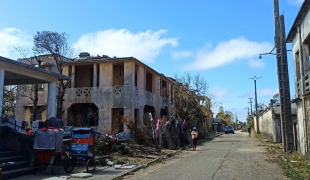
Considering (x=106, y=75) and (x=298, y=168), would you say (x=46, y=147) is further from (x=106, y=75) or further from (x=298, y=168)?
(x=106, y=75)

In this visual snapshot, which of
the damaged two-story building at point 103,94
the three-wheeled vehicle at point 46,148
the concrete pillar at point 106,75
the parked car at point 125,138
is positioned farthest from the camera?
the concrete pillar at point 106,75

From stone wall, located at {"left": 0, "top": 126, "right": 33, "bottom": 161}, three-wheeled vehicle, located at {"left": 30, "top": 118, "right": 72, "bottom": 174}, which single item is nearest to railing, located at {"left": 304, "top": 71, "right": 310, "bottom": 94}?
three-wheeled vehicle, located at {"left": 30, "top": 118, "right": 72, "bottom": 174}

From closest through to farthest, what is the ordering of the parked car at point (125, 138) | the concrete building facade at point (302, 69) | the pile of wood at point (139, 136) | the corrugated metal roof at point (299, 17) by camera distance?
the corrugated metal roof at point (299, 17) < the concrete building facade at point (302, 69) < the parked car at point (125, 138) < the pile of wood at point (139, 136)

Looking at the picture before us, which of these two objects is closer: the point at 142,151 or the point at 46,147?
the point at 46,147

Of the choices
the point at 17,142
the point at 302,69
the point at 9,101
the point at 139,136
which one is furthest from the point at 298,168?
the point at 9,101

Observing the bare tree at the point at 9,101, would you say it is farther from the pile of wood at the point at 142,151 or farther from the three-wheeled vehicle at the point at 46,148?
the three-wheeled vehicle at the point at 46,148

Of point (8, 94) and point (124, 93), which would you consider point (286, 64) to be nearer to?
point (124, 93)

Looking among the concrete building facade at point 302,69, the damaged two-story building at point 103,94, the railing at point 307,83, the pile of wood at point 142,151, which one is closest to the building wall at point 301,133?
the concrete building facade at point 302,69


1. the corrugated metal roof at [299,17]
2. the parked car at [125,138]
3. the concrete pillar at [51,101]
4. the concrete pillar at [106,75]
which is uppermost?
the corrugated metal roof at [299,17]

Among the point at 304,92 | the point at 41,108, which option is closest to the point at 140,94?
the point at 41,108

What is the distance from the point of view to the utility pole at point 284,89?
60.4ft

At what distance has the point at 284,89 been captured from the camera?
61.6ft

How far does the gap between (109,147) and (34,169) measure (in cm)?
627

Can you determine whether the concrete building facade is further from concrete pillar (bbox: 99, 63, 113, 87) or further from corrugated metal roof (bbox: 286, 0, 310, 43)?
concrete pillar (bbox: 99, 63, 113, 87)
